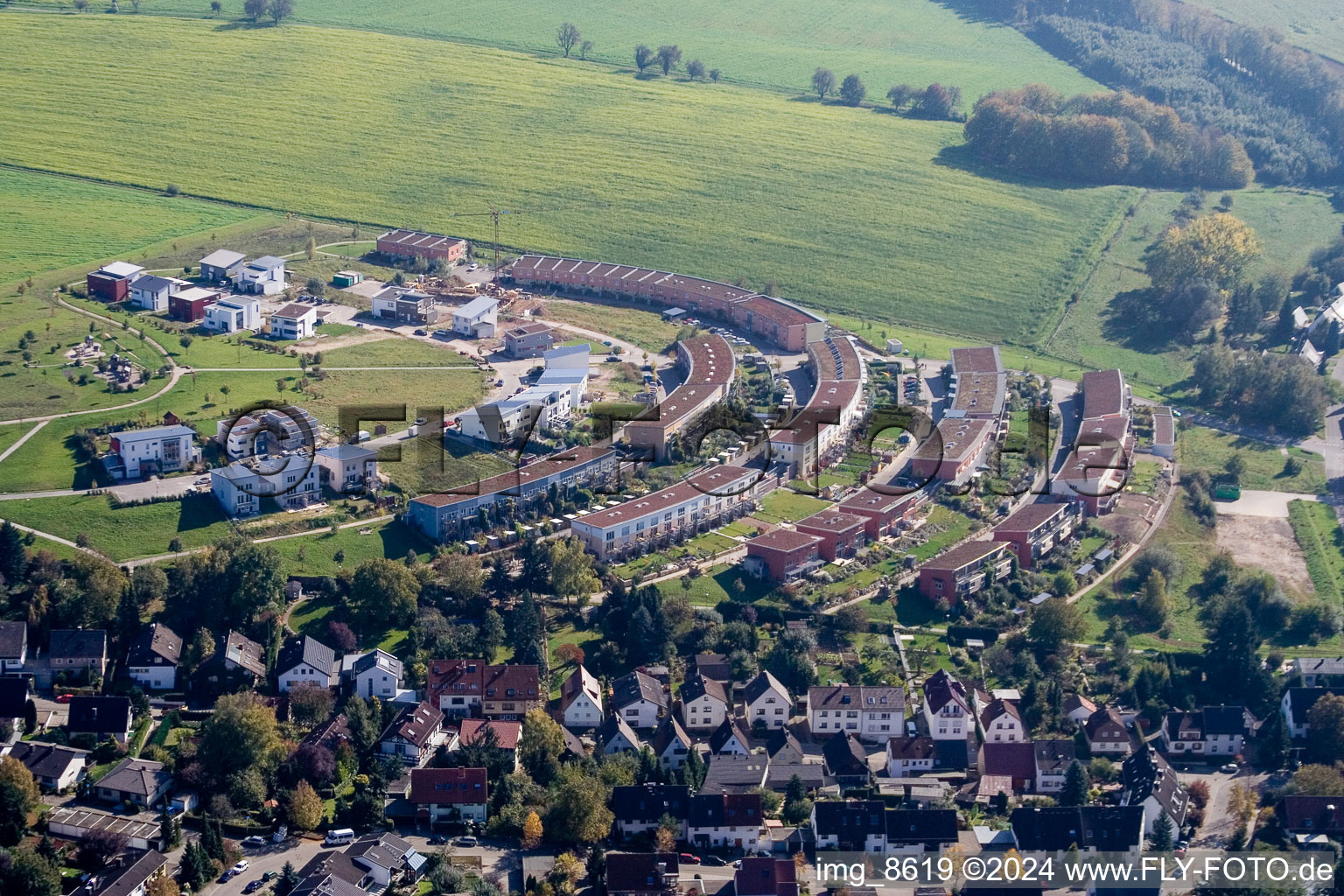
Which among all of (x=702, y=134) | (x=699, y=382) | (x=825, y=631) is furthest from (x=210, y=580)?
(x=702, y=134)

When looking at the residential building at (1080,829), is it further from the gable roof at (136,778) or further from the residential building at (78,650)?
the residential building at (78,650)

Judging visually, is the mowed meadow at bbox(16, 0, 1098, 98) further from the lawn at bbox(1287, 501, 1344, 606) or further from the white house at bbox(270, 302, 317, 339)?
the lawn at bbox(1287, 501, 1344, 606)

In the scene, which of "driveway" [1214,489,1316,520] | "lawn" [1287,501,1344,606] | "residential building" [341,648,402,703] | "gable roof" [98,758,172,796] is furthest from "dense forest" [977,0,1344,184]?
"gable roof" [98,758,172,796]

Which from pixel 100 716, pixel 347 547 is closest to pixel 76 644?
pixel 100 716

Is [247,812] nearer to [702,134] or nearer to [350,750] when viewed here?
[350,750]

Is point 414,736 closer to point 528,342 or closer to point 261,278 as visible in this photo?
point 528,342

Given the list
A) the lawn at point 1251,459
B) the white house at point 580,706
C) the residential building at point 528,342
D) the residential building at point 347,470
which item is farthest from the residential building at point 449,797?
the lawn at point 1251,459

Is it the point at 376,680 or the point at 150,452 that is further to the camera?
the point at 150,452
